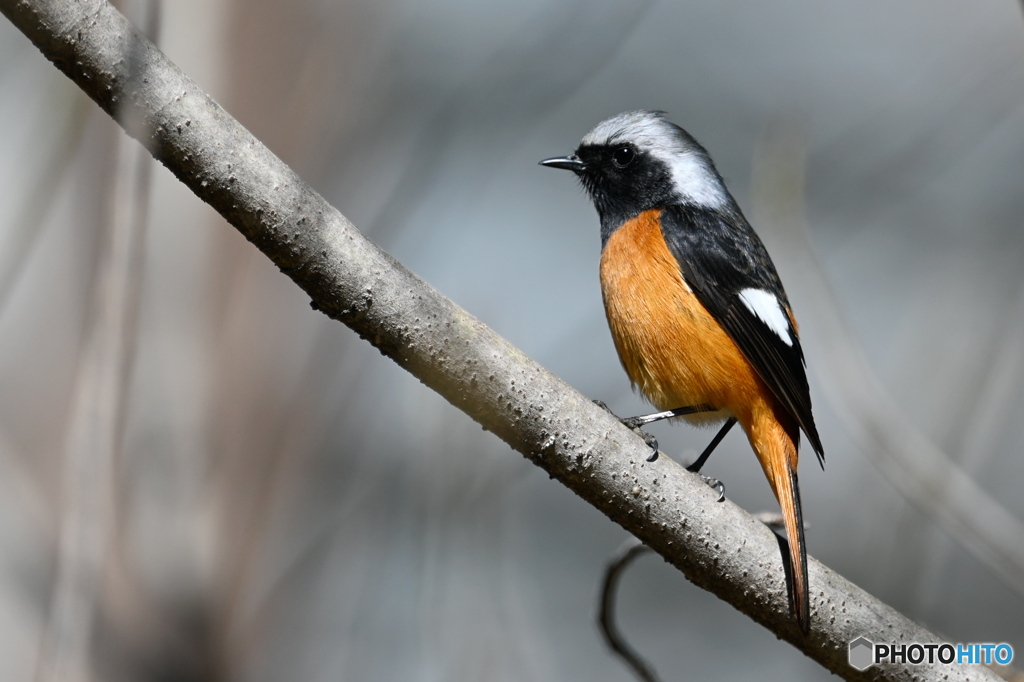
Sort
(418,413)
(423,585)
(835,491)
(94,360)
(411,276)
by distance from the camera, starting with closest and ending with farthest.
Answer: (411,276), (94,360), (423,585), (418,413), (835,491)

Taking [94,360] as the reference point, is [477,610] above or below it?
above

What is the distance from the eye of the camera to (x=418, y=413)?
487 cm

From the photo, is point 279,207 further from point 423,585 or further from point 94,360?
point 423,585

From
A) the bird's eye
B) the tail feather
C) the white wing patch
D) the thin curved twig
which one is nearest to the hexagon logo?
the tail feather

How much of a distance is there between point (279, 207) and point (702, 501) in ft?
5.05

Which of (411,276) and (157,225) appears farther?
(157,225)

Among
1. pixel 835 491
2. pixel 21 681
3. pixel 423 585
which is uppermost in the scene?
pixel 835 491

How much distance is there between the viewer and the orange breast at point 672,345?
3.86 meters

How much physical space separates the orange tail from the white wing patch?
0.41 m

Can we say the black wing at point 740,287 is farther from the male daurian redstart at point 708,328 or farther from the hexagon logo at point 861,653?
the hexagon logo at point 861,653

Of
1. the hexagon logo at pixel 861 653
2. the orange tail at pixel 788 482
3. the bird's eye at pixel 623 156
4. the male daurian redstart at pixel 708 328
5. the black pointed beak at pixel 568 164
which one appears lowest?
the hexagon logo at pixel 861 653

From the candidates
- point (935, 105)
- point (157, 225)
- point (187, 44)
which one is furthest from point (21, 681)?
point (935, 105)

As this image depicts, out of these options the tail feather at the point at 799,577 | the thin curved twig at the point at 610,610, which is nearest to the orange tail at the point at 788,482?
the tail feather at the point at 799,577

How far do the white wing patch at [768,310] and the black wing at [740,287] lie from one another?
0.03 feet
